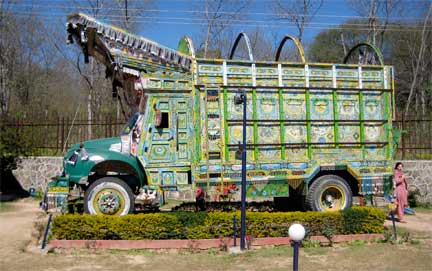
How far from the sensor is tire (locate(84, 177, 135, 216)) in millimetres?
8922

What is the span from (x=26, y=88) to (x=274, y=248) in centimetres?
2498

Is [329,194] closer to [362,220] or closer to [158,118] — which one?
[362,220]

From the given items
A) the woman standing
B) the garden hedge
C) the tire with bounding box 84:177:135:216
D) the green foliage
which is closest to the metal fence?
the tire with bounding box 84:177:135:216

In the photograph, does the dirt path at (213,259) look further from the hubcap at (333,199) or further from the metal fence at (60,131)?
the metal fence at (60,131)

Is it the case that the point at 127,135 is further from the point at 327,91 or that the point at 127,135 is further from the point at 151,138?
the point at 327,91

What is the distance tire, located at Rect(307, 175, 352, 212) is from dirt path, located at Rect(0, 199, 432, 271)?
1.64 m

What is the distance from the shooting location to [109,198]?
9000 mm

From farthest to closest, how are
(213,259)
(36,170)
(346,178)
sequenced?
(36,170), (346,178), (213,259)

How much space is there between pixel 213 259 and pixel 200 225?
3.09 ft

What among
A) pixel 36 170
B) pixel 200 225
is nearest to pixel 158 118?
pixel 200 225

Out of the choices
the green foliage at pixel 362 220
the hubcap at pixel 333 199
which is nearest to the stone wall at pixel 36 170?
the hubcap at pixel 333 199

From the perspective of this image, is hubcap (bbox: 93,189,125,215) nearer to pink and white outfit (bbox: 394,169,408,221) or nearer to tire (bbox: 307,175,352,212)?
tire (bbox: 307,175,352,212)

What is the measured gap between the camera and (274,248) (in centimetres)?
827

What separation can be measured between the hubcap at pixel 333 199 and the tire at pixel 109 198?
4.22m
